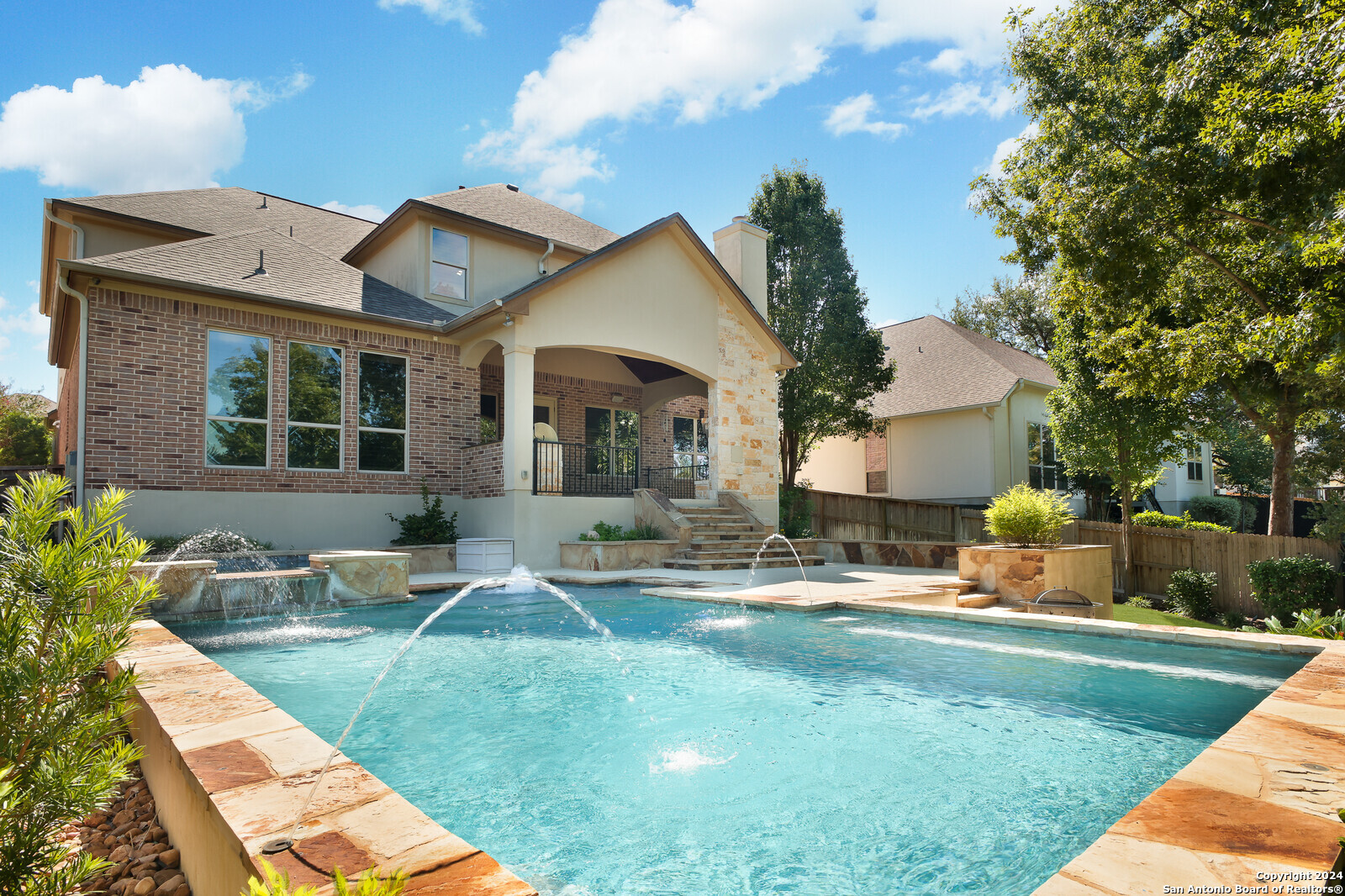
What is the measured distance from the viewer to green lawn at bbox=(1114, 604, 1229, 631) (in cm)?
1246

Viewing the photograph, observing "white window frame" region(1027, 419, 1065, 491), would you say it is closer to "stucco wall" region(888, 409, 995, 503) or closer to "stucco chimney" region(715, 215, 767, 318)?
"stucco wall" region(888, 409, 995, 503)

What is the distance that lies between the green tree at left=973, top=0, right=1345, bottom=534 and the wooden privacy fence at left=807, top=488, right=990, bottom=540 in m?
6.79

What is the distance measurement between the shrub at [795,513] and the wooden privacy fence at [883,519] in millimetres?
916

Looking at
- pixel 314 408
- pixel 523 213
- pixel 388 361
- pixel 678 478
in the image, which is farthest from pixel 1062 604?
pixel 523 213

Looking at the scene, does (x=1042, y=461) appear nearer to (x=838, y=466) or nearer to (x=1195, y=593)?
(x=838, y=466)

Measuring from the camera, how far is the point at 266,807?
1.86m

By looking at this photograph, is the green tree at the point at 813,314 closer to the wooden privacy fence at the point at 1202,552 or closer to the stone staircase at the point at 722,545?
the stone staircase at the point at 722,545

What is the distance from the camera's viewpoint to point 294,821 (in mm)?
1780

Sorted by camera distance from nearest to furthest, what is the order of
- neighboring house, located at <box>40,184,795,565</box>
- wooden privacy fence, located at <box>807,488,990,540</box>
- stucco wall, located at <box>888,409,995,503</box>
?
neighboring house, located at <box>40,184,795,565</box> < wooden privacy fence, located at <box>807,488,990,540</box> < stucco wall, located at <box>888,409,995,503</box>

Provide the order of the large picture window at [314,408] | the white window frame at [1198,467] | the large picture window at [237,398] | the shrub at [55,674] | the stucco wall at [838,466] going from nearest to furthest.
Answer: the shrub at [55,674] → the large picture window at [237,398] → the large picture window at [314,408] → the stucco wall at [838,466] → the white window frame at [1198,467]

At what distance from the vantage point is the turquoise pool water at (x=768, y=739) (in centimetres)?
250

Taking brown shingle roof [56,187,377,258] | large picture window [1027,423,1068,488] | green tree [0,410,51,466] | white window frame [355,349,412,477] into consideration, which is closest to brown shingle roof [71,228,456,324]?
white window frame [355,349,412,477]

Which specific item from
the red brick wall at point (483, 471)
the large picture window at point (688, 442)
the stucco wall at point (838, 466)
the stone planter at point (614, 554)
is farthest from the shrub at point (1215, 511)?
the red brick wall at point (483, 471)

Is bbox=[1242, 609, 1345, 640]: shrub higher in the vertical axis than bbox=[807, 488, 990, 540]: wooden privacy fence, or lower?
lower
